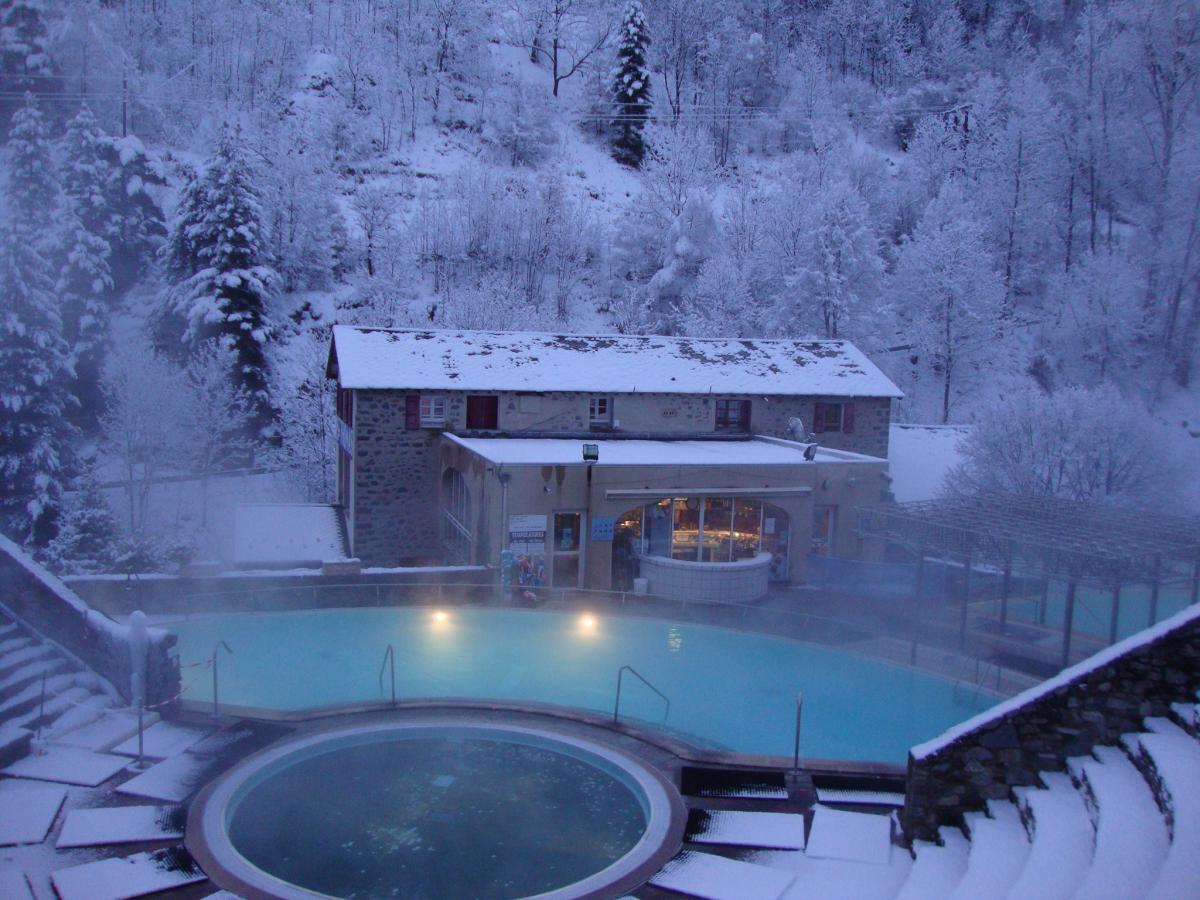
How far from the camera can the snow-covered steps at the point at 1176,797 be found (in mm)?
4879

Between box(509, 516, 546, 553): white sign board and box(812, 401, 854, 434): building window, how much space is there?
376 inches

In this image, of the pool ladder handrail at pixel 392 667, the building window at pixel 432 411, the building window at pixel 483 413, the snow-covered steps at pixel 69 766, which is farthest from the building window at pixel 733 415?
the snow-covered steps at pixel 69 766

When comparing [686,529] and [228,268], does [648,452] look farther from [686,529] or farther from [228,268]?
[228,268]

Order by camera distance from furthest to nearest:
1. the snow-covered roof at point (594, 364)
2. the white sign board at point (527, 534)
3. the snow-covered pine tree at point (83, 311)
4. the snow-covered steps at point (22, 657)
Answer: the snow-covered pine tree at point (83, 311), the snow-covered roof at point (594, 364), the white sign board at point (527, 534), the snow-covered steps at point (22, 657)

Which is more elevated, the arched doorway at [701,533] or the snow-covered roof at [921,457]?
the snow-covered roof at [921,457]

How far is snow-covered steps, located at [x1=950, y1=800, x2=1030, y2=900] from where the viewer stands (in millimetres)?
5922

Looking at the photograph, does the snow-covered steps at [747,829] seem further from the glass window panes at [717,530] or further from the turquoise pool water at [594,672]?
the glass window panes at [717,530]

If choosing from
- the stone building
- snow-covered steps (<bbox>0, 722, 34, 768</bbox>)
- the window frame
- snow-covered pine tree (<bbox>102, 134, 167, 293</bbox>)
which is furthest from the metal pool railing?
snow-covered pine tree (<bbox>102, 134, 167, 293</bbox>)

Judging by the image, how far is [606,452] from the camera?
1959cm

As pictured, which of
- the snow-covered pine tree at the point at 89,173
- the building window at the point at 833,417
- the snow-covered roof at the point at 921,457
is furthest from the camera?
the snow-covered pine tree at the point at 89,173

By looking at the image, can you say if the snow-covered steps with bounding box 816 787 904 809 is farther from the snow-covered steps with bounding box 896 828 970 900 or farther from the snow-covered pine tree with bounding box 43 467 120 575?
the snow-covered pine tree with bounding box 43 467 120 575

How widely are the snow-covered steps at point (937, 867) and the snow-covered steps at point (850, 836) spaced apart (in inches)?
12.8

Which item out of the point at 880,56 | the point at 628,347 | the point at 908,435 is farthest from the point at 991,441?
the point at 880,56

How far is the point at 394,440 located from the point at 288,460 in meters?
10.0
